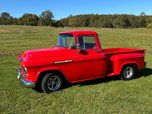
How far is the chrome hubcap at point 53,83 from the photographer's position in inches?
315

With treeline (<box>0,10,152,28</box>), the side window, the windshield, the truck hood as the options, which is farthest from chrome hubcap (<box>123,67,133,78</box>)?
treeline (<box>0,10,152,28</box>)

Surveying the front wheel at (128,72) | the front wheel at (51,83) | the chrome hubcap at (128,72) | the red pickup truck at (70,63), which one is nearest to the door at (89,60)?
the red pickup truck at (70,63)

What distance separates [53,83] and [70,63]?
2.45 ft

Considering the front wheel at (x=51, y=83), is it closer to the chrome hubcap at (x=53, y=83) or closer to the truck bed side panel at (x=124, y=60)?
the chrome hubcap at (x=53, y=83)

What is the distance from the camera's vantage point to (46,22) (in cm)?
10431

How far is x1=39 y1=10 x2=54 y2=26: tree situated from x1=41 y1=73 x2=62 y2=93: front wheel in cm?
9632

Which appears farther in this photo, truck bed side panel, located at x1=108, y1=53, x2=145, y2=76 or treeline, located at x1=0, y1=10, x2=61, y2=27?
treeline, located at x1=0, y1=10, x2=61, y2=27

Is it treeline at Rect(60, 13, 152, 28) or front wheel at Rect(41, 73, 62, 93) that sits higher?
treeline at Rect(60, 13, 152, 28)

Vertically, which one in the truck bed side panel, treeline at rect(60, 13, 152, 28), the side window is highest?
treeline at rect(60, 13, 152, 28)

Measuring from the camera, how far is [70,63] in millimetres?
8172

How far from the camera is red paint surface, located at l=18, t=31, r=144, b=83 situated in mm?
7703

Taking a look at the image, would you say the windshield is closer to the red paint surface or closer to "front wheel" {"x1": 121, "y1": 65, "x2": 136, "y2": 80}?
the red paint surface

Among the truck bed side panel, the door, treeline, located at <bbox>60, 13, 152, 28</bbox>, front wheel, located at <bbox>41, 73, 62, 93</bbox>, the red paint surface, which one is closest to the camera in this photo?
the red paint surface

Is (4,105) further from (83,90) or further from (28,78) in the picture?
(83,90)
